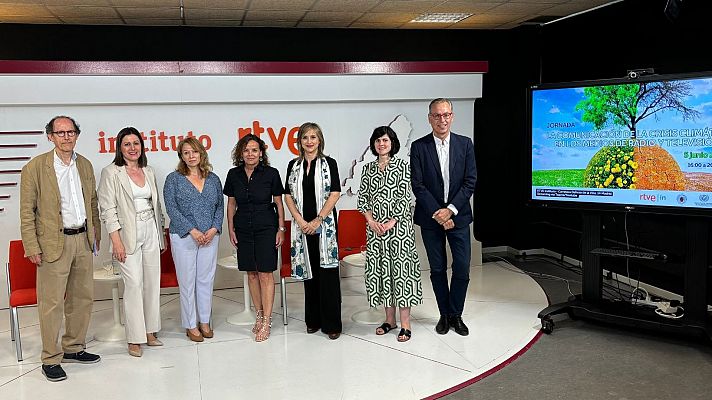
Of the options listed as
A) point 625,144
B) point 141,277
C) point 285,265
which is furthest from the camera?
point 285,265

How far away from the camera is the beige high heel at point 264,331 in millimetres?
5258

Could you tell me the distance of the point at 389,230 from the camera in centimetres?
507

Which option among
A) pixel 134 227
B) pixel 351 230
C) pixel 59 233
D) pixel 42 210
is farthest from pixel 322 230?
pixel 42 210

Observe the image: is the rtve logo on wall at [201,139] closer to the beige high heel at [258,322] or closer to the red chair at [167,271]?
the red chair at [167,271]

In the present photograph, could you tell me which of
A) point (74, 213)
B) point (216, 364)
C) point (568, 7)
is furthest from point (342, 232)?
point (568, 7)

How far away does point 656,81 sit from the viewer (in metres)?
4.99

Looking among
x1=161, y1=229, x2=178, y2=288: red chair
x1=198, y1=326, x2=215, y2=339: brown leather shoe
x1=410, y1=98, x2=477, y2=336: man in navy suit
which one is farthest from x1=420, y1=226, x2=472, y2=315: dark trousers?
x1=161, y1=229, x2=178, y2=288: red chair

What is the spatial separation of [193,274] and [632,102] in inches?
136

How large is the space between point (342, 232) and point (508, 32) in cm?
373

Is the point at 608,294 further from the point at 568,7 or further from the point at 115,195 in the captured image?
the point at 115,195

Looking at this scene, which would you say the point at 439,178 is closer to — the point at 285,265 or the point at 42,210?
the point at 285,265

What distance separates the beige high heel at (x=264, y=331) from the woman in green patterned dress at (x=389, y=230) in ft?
2.65

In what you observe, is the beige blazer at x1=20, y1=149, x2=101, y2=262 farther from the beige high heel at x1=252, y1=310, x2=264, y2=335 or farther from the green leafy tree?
the green leafy tree

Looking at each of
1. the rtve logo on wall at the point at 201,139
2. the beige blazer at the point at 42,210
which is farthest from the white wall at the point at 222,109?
the beige blazer at the point at 42,210
